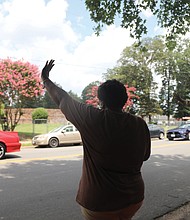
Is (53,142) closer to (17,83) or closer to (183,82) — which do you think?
(17,83)

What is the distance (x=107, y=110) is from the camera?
197 centimetres

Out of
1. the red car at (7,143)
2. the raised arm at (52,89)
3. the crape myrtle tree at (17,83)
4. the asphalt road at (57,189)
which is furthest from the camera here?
the crape myrtle tree at (17,83)

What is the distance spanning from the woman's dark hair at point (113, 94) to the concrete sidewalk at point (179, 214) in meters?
3.07

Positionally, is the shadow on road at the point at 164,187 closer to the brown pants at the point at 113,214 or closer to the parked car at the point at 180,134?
the brown pants at the point at 113,214

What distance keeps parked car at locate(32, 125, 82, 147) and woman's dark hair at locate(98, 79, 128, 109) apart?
47.4 feet

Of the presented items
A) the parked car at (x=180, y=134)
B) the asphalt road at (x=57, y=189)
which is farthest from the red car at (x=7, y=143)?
the parked car at (x=180, y=134)

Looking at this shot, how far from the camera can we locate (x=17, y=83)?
61.3 ft

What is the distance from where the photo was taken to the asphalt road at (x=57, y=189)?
477 centimetres

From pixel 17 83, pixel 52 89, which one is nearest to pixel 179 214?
pixel 52 89

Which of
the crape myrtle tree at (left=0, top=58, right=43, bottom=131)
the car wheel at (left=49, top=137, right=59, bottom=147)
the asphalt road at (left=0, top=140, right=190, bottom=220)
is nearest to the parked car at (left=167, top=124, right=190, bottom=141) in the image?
the car wheel at (left=49, top=137, right=59, bottom=147)

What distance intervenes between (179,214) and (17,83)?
16027 millimetres

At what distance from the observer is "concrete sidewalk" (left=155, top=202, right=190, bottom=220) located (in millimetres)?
4445

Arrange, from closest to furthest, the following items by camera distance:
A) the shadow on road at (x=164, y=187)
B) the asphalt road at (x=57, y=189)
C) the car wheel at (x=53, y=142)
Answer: the asphalt road at (x=57, y=189)
the shadow on road at (x=164, y=187)
the car wheel at (x=53, y=142)

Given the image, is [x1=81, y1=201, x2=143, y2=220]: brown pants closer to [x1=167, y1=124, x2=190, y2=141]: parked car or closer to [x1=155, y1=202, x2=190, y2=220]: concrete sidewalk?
[x1=155, y1=202, x2=190, y2=220]: concrete sidewalk
